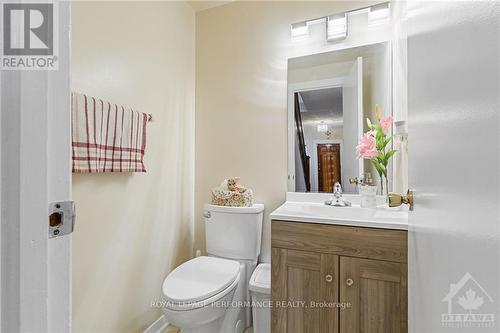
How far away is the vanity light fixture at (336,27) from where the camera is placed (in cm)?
156

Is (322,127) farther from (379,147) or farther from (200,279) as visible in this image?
(200,279)

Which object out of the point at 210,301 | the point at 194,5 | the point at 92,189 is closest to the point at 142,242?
the point at 92,189

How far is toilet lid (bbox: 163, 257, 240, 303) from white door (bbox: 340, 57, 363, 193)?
2.98 ft

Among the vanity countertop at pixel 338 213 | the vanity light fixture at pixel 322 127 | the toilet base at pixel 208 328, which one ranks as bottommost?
the toilet base at pixel 208 328

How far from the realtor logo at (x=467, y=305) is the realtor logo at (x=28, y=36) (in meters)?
0.69

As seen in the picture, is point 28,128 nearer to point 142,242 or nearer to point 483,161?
point 483,161

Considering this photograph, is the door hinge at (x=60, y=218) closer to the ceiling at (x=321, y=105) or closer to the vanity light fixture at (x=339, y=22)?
the ceiling at (x=321, y=105)

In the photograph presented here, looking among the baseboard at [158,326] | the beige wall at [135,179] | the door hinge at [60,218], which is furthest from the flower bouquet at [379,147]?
the baseboard at [158,326]

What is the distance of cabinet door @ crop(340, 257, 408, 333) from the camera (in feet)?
3.42

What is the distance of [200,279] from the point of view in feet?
4.34

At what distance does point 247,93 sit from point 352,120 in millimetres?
771

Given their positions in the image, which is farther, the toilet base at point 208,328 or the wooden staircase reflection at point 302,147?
the wooden staircase reflection at point 302,147

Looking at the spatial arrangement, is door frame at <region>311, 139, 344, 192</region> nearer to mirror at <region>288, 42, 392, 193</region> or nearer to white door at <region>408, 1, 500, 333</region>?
mirror at <region>288, 42, 392, 193</region>

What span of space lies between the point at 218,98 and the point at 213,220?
948mm
